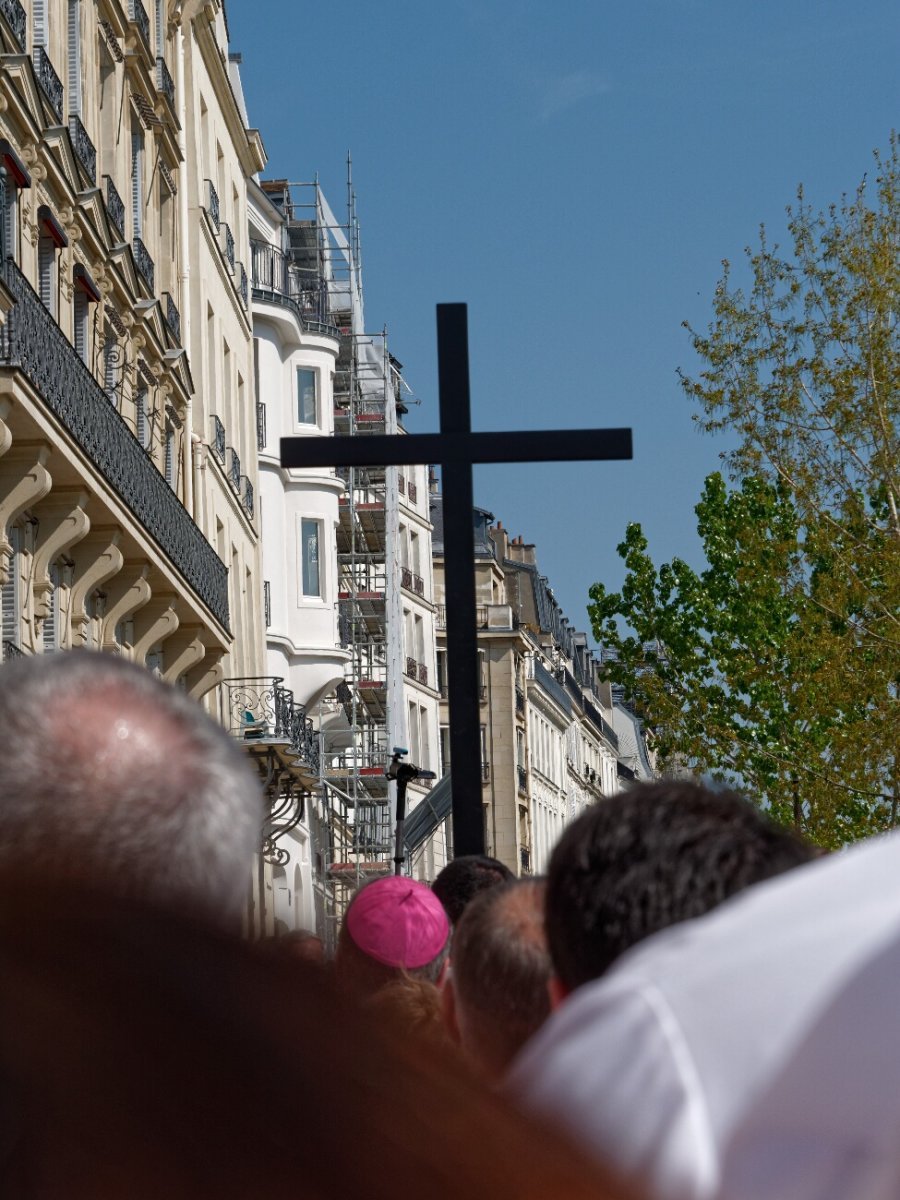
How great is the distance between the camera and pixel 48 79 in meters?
21.3

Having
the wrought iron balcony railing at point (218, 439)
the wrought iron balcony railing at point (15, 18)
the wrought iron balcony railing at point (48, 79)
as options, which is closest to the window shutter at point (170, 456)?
the wrought iron balcony railing at point (218, 439)

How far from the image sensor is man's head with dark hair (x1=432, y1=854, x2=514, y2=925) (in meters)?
5.77

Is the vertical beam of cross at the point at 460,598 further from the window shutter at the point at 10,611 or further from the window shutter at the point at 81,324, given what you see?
the window shutter at the point at 81,324

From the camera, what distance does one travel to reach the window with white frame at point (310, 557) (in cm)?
4431

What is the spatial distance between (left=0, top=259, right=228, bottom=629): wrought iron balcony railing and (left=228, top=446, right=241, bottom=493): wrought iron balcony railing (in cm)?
474

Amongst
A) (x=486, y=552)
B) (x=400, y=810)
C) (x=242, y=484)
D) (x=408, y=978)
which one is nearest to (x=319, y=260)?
(x=242, y=484)

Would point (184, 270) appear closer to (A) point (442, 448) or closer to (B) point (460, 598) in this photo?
(A) point (442, 448)

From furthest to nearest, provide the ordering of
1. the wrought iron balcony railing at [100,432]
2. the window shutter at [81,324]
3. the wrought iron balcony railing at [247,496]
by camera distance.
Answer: the wrought iron balcony railing at [247,496], the window shutter at [81,324], the wrought iron balcony railing at [100,432]

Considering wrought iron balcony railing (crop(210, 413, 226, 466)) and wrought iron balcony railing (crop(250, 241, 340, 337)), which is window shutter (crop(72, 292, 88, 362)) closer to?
wrought iron balcony railing (crop(210, 413, 226, 466))

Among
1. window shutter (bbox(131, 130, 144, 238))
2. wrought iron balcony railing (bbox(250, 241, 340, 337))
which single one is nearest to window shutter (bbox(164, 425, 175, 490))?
window shutter (bbox(131, 130, 144, 238))

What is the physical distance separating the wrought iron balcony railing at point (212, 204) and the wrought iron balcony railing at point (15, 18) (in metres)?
12.0

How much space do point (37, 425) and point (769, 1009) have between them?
18423 millimetres

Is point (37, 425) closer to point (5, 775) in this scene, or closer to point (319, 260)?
point (5, 775)

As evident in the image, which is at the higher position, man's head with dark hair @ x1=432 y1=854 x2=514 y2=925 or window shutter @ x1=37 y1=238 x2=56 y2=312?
window shutter @ x1=37 y1=238 x2=56 y2=312
